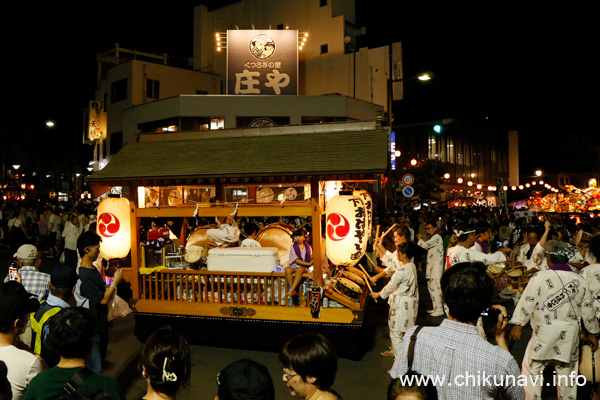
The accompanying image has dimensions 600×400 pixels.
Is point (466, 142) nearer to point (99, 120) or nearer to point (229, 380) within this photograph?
point (99, 120)

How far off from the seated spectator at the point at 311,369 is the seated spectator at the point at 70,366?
1055 millimetres

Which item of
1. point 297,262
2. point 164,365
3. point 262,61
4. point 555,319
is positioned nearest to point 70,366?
point 164,365

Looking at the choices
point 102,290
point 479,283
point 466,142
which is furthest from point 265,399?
point 466,142

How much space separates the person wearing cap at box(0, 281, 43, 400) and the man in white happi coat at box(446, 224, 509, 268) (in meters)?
5.35

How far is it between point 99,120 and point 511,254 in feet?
95.6

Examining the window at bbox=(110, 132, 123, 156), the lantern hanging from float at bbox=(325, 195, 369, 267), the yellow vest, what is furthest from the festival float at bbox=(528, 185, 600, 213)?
the yellow vest

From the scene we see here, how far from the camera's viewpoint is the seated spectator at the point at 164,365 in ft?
8.73

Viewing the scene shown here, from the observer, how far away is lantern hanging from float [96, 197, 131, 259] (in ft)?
29.2

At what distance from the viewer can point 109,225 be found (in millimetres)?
8953

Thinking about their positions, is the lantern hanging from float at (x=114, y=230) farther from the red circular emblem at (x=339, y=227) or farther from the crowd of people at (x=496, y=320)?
the crowd of people at (x=496, y=320)

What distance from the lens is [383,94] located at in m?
29.1

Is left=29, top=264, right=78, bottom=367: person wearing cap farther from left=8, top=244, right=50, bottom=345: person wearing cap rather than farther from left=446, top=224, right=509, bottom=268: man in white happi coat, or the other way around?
left=446, top=224, right=509, bottom=268: man in white happi coat

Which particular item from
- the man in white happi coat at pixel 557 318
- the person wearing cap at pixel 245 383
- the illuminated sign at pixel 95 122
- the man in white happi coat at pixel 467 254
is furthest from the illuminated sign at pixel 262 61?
the person wearing cap at pixel 245 383

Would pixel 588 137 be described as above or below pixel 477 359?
above
